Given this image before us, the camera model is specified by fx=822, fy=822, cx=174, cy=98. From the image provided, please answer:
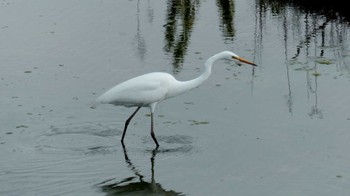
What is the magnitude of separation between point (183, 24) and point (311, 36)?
217 centimetres

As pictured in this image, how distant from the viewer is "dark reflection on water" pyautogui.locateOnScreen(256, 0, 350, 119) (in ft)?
35.3

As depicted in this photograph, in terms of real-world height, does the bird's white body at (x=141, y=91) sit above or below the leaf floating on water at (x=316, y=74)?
above

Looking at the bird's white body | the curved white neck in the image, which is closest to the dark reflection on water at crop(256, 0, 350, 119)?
the curved white neck

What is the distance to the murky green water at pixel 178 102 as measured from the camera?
771 centimetres

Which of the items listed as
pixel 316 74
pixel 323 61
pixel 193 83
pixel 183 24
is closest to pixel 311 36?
pixel 323 61

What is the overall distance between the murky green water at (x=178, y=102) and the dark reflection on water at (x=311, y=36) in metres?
0.03

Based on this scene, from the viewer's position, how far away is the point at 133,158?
830 centimetres

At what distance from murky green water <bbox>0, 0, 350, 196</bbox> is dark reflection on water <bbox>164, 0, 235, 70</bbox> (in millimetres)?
31

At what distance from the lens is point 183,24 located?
13.6m

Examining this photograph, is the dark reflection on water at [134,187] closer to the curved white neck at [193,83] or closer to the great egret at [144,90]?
the great egret at [144,90]

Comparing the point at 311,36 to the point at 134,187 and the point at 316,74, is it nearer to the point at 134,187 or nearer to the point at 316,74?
the point at 316,74

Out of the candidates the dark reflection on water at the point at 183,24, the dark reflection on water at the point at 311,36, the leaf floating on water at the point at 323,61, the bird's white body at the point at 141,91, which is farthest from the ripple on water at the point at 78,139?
the leaf floating on water at the point at 323,61

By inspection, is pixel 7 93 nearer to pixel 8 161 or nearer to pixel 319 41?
pixel 8 161

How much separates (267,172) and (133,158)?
1.40m
